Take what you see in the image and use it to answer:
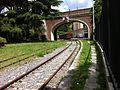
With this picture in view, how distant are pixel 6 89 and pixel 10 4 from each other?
43709mm

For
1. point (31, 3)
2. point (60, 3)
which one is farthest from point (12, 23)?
point (60, 3)

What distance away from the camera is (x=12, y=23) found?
174 feet

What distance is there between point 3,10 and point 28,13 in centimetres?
580

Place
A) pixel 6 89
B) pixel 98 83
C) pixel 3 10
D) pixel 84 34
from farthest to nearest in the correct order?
pixel 84 34 < pixel 3 10 < pixel 98 83 < pixel 6 89

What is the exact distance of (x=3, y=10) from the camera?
55.6m

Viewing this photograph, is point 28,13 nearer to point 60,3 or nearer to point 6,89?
point 60,3

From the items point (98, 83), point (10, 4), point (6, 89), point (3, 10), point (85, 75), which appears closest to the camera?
point (6, 89)

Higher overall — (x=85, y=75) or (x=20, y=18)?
(x=20, y=18)

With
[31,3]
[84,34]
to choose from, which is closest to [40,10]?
[31,3]

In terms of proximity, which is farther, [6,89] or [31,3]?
[31,3]

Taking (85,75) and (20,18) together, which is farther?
(20,18)

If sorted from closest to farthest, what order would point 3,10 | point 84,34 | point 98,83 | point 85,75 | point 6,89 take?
1. point 6,89
2. point 98,83
3. point 85,75
4. point 3,10
5. point 84,34

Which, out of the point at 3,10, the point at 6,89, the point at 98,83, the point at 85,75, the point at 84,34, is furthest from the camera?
the point at 84,34

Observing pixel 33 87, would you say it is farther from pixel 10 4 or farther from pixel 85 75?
pixel 10 4
